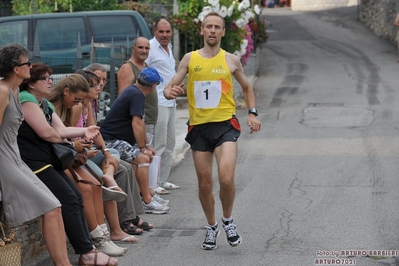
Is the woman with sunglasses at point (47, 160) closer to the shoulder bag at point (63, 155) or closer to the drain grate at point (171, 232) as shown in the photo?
the shoulder bag at point (63, 155)

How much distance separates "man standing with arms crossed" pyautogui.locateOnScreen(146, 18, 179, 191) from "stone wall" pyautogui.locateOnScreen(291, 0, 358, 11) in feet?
111

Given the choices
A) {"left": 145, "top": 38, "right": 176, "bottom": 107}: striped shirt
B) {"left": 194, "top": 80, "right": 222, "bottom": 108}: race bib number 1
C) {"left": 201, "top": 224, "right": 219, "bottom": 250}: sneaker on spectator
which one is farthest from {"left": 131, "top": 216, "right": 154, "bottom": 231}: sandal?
{"left": 145, "top": 38, "right": 176, "bottom": 107}: striped shirt

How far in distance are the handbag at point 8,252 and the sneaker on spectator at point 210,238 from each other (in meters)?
1.91

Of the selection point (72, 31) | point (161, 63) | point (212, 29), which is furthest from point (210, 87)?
point (72, 31)

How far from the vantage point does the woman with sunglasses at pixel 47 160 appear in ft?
22.3

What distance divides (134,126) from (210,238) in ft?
6.59

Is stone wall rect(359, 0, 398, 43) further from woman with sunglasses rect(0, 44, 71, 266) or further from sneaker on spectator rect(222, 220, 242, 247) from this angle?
woman with sunglasses rect(0, 44, 71, 266)

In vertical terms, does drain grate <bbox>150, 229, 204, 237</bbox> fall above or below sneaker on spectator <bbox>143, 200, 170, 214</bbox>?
above

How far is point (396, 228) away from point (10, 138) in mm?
3930

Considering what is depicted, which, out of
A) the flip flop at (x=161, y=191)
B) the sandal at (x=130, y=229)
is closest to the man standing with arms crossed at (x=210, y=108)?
the sandal at (x=130, y=229)

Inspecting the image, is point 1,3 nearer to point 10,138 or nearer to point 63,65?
point 63,65

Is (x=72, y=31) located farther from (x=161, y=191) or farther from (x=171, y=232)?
(x=171, y=232)

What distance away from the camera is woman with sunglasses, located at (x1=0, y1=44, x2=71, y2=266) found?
20.7 feet

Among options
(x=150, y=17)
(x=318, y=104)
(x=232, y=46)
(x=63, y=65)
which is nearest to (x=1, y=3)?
(x=150, y=17)
